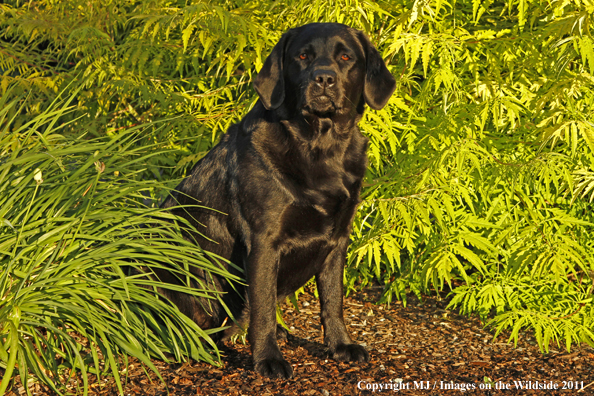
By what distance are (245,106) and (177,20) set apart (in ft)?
2.09

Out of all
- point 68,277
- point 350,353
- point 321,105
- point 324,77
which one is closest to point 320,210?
point 321,105

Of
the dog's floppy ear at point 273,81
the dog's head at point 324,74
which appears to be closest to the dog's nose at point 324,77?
the dog's head at point 324,74

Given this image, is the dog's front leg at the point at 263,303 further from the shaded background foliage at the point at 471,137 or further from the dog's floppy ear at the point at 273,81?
the shaded background foliage at the point at 471,137

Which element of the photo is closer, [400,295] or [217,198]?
[217,198]

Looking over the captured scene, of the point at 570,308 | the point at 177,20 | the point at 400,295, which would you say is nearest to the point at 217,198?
the point at 177,20

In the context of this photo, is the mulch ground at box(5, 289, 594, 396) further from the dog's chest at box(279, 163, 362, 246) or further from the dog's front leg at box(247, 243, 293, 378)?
the dog's chest at box(279, 163, 362, 246)

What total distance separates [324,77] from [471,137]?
3.58ft

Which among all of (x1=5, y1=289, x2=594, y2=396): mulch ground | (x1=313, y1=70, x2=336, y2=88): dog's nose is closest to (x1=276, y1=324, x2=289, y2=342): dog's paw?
(x1=5, y1=289, x2=594, y2=396): mulch ground

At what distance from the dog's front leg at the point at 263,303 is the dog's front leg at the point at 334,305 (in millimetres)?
330

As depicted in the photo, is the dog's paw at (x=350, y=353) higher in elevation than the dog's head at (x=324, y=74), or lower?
lower

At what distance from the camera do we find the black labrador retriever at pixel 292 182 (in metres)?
2.61

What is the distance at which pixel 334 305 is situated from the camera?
9.36 feet

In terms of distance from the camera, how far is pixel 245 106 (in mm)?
3648

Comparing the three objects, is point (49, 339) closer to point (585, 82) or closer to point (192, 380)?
point (192, 380)
